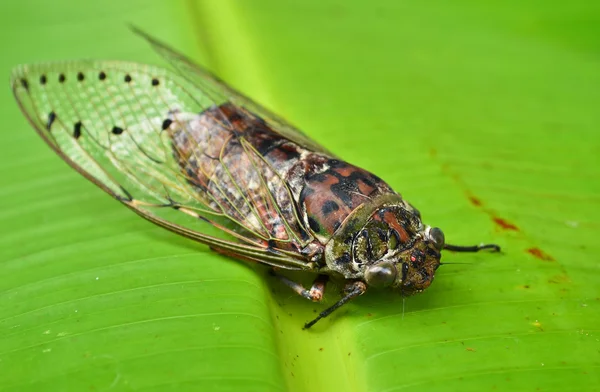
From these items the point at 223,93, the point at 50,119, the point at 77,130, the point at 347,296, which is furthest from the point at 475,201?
the point at 50,119

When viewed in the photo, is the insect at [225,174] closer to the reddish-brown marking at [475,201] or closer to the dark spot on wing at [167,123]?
the dark spot on wing at [167,123]

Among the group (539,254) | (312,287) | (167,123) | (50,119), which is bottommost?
(539,254)

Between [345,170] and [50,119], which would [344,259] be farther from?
[50,119]

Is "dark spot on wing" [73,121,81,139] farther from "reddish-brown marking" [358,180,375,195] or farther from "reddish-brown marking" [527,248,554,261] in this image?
"reddish-brown marking" [527,248,554,261]

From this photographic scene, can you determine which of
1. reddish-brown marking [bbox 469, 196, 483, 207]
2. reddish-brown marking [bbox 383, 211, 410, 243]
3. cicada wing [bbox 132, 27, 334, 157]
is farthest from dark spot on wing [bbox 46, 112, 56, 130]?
reddish-brown marking [bbox 469, 196, 483, 207]

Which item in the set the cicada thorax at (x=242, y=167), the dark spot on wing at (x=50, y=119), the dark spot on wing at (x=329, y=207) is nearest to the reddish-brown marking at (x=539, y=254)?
the dark spot on wing at (x=329, y=207)

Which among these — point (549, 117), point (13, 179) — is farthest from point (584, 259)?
point (13, 179)
